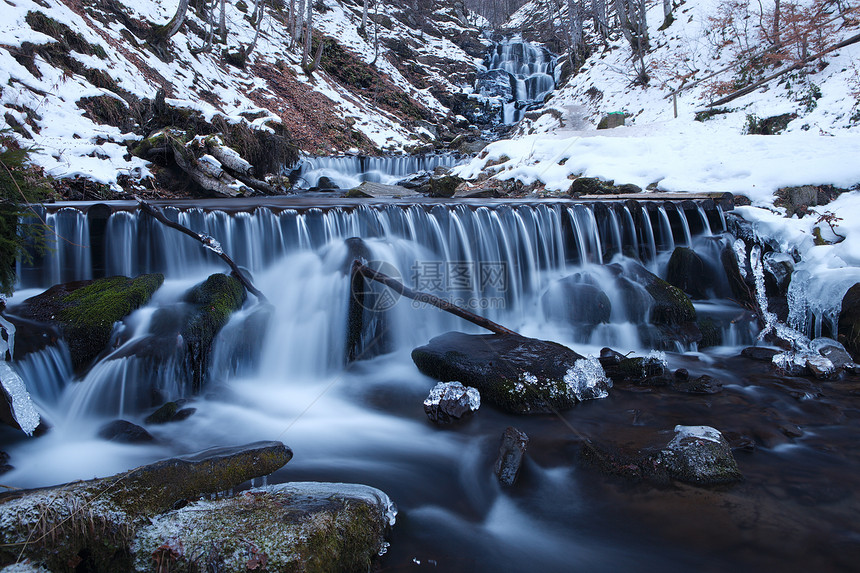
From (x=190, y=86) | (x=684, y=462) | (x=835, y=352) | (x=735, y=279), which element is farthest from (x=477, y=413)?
(x=190, y=86)

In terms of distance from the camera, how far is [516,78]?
117 feet

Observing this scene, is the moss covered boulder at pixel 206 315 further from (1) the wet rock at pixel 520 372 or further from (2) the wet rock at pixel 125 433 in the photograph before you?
(1) the wet rock at pixel 520 372

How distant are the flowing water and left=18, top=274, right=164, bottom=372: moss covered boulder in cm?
16

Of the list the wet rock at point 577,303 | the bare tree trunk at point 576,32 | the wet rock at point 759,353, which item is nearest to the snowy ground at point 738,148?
the wet rock at point 759,353

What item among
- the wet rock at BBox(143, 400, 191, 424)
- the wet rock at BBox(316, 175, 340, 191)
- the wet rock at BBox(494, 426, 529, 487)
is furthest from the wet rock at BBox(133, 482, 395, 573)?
the wet rock at BBox(316, 175, 340, 191)

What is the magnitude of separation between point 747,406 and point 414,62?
1478 inches

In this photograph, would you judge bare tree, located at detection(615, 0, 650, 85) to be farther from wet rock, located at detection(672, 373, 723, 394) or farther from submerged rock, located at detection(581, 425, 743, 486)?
submerged rock, located at detection(581, 425, 743, 486)

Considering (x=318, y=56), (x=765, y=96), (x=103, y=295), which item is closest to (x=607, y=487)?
(x=103, y=295)

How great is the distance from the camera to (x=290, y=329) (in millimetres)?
5762

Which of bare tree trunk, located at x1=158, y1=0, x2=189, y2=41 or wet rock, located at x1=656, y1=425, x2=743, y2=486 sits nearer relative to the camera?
wet rock, located at x1=656, y1=425, x2=743, y2=486

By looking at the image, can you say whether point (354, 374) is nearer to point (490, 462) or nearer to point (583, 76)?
point (490, 462)

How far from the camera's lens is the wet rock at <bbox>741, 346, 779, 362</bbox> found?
5.54m

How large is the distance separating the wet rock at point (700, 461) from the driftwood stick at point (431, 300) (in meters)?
2.26

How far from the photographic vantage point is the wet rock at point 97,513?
77.8 inches
